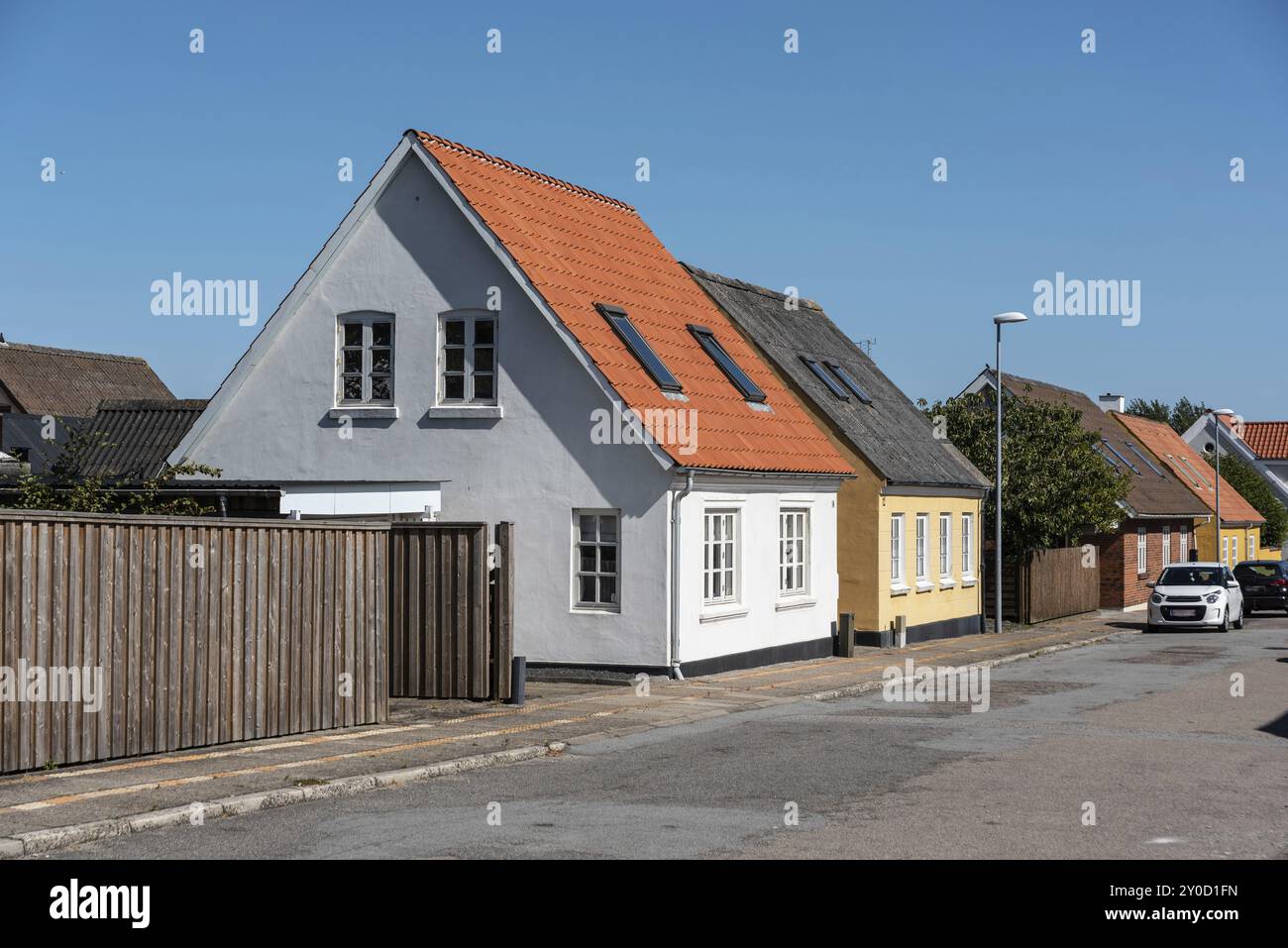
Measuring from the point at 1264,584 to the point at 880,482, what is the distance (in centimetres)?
2504

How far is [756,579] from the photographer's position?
2325 cm

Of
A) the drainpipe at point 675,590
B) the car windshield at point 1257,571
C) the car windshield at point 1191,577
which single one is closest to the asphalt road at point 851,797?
the drainpipe at point 675,590

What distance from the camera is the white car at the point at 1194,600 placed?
36250mm

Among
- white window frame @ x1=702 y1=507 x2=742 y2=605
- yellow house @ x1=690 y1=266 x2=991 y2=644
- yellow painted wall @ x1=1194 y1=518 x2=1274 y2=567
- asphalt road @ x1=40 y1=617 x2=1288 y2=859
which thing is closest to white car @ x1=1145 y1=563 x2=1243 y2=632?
yellow house @ x1=690 y1=266 x2=991 y2=644

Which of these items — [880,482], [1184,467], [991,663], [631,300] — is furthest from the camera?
[1184,467]

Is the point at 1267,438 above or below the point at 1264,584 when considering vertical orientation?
above

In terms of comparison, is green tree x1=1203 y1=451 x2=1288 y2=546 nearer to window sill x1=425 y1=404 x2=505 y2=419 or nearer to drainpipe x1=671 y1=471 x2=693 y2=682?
drainpipe x1=671 y1=471 x2=693 y2=682

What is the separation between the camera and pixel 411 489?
21828 millimetres

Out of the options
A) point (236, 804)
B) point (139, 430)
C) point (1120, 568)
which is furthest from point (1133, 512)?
point (236, 804)

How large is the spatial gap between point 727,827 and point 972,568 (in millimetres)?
25922

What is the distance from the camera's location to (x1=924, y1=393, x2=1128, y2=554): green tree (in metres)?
37.6

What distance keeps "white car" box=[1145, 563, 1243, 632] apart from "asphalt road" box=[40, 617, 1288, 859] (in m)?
18.9

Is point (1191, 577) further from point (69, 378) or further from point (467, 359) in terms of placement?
point (69, 378)
